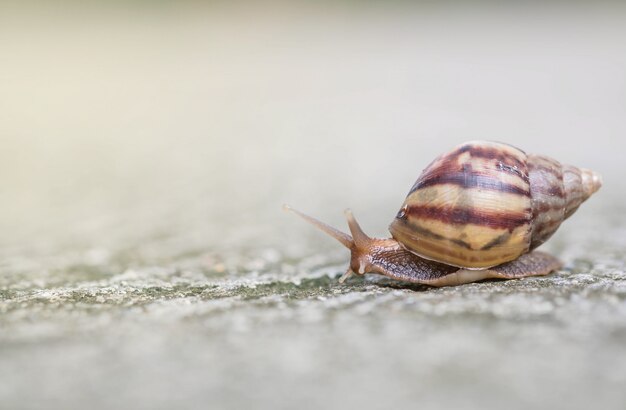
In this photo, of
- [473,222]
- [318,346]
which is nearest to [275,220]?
[473,222]

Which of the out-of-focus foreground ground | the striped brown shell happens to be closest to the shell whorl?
the striped brown shell

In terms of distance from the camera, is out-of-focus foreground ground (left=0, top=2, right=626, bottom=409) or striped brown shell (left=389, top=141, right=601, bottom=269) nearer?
out-of-focus foreground ground (left=0, top=2, right=626, bottom=409)

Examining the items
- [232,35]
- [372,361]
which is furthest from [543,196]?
[232,35]

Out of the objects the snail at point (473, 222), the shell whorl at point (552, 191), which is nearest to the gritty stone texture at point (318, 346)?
the snail at point (473, 222)

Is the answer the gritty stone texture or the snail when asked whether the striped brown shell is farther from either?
the gritty stone texture

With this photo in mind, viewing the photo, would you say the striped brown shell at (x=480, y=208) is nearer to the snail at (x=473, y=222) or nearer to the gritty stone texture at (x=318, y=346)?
the snail at (x=473, y=222)

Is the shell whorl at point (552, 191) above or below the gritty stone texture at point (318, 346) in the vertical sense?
above

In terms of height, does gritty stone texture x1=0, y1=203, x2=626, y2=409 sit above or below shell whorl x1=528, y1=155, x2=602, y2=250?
below

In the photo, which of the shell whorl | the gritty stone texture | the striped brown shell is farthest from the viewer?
the shell whorl

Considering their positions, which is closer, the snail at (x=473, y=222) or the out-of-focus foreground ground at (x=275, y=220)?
the out-of-focus foreground ground at (x=275, y=220)

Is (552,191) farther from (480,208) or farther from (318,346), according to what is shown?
(318,346)
